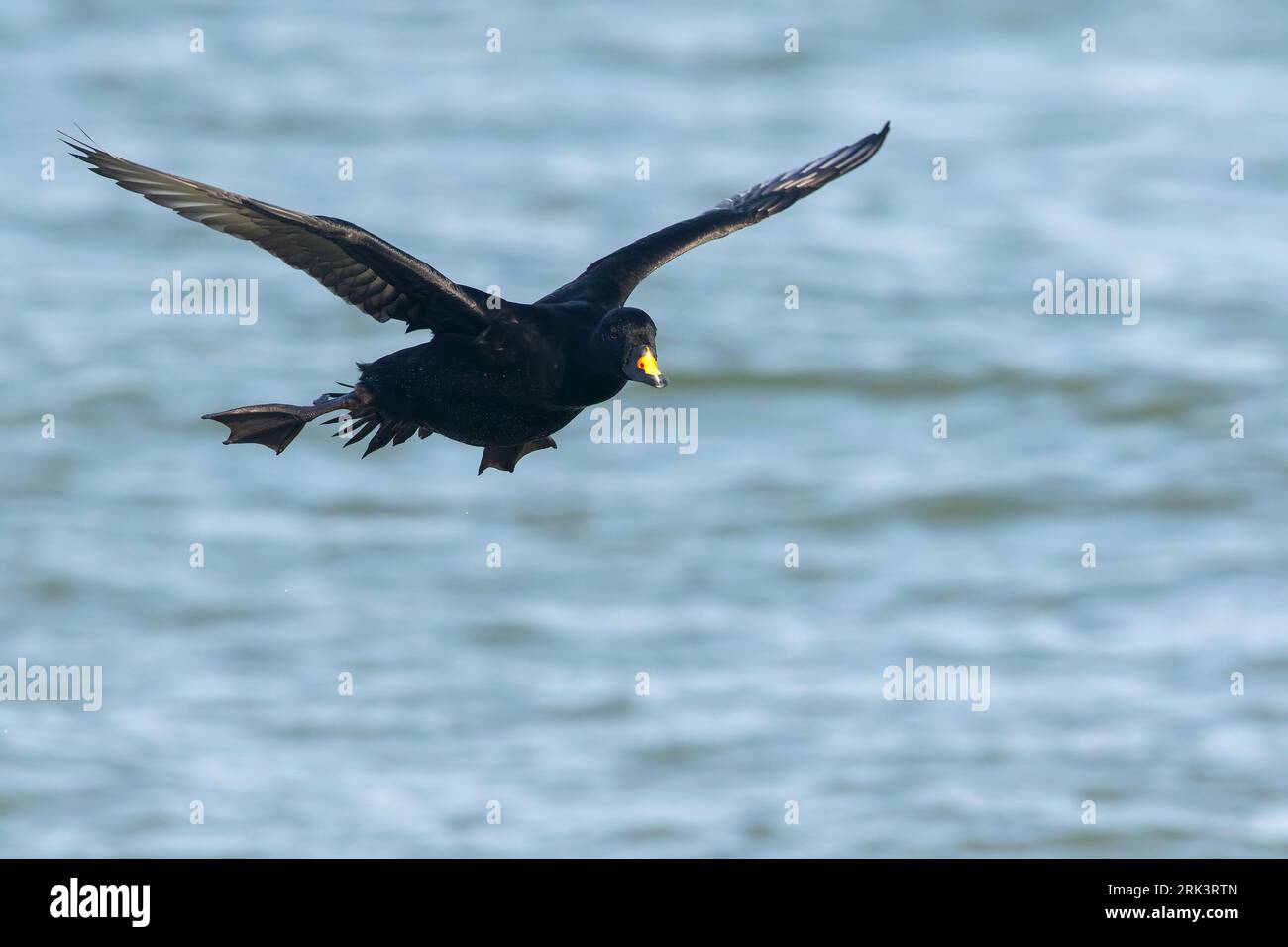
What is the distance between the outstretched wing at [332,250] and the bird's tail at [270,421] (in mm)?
453

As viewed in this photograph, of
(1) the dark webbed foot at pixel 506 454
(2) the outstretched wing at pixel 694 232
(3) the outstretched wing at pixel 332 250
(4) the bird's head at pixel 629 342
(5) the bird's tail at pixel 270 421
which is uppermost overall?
(2) the outstretched wing at pixel 694 232

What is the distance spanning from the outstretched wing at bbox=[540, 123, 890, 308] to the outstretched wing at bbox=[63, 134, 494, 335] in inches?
26.5

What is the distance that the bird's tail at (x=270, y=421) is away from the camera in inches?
302

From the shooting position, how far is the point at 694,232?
8641 millimetres

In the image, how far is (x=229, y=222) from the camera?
23.2 feet

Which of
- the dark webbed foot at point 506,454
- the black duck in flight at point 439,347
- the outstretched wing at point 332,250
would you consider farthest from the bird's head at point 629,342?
the dark webbed foot at point 506,454

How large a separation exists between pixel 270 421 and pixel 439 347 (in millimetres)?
803

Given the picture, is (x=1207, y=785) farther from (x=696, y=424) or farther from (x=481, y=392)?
(x=481, y=392)

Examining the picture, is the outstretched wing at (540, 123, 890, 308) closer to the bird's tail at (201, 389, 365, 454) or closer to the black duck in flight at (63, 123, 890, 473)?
the black duck in flight at (63, 123, 890, 473)

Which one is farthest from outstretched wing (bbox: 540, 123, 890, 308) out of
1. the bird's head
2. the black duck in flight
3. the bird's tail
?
the bird's tail

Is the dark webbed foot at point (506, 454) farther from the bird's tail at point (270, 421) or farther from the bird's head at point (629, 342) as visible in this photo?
the bird's head at point (629, 342)

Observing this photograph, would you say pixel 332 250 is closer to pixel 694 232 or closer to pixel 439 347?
pixel 439 347

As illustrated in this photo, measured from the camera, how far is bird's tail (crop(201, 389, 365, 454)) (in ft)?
25.1

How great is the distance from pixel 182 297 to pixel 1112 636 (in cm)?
1336
